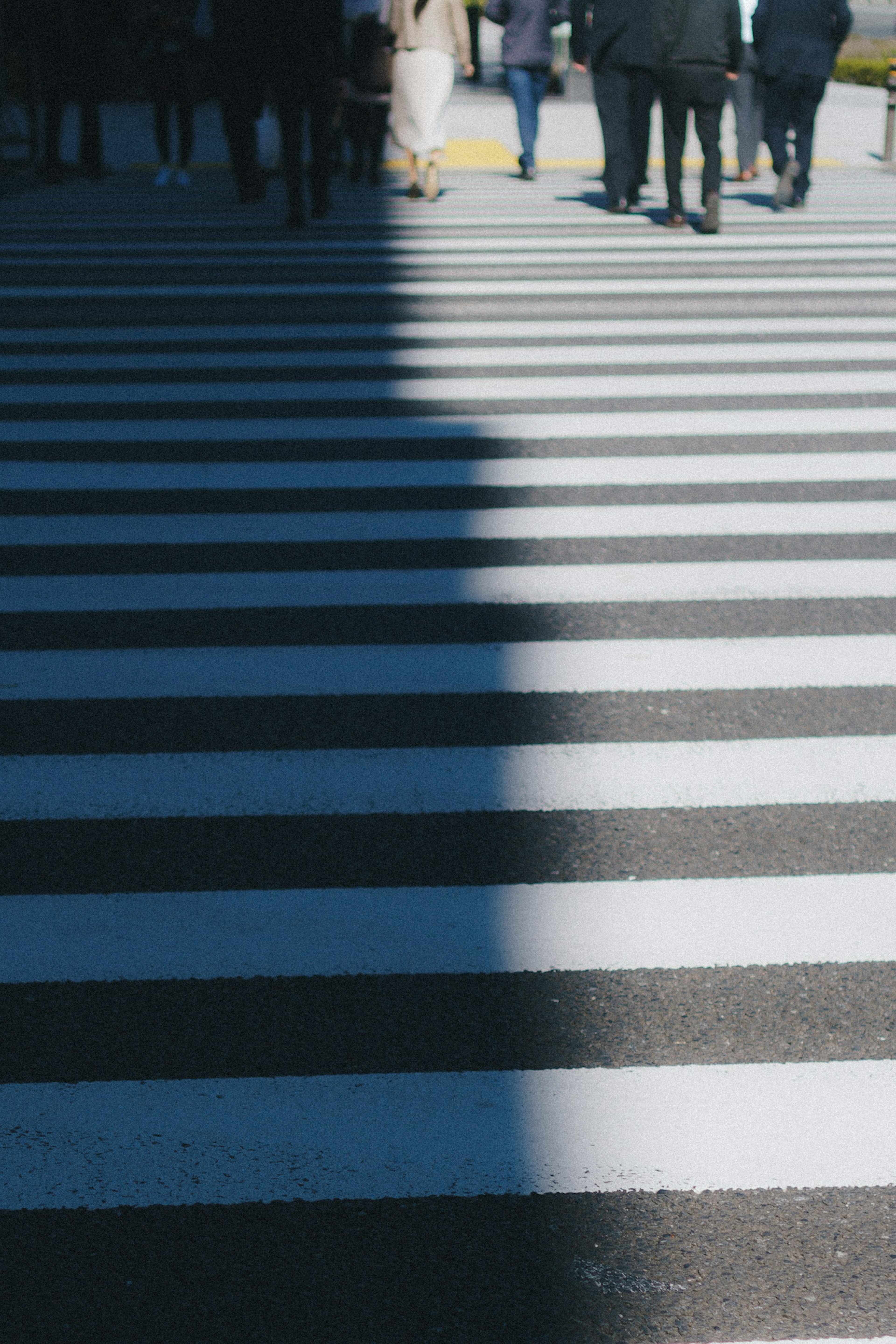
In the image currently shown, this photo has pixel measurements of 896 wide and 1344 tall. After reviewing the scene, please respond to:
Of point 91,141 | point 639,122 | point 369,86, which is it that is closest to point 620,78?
point 639,122

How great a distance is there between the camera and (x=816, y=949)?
3.17 metres

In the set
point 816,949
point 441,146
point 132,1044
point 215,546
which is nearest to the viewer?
point 132,1044

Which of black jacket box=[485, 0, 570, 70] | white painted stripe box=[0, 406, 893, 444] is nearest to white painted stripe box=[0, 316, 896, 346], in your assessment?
white painted stripe box=[0, 406, 893, 444]

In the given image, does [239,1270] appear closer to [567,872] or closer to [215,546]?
[567,872]

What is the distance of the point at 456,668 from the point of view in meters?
4.57

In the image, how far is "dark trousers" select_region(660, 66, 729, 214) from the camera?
11.7 metres

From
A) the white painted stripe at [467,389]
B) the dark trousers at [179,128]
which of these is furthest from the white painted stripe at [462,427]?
the dark trousers at [179,128]

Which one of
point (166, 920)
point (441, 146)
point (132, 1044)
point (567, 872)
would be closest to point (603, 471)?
point (567, 872)

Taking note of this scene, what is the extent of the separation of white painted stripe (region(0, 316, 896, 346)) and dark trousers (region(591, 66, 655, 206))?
426 cm

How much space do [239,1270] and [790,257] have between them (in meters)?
10.2

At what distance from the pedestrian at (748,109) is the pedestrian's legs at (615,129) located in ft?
5.80

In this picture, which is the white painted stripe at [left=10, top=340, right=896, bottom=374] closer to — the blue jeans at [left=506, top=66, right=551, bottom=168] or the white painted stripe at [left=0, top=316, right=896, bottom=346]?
the white painted stripe at [left=0, top=316, right=896, bottom=346]

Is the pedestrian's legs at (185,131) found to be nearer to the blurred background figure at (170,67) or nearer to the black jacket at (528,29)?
the blurred background figure at (170,67)

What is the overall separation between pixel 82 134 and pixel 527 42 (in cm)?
446
